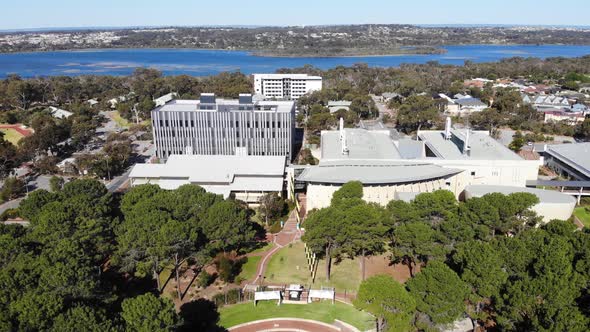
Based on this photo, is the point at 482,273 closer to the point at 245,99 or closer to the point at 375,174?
the point at 375,174

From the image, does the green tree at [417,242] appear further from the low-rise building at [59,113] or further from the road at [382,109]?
the low-rise building at [59,113]

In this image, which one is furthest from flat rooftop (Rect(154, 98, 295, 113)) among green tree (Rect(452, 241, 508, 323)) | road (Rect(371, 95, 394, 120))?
green tree (Rect(452, 241, 508, 323))

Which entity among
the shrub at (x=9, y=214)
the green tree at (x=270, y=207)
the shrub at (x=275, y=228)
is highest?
the green tree at (x=270, y=207)

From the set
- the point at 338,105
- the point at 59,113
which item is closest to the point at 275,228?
the point at 338,105

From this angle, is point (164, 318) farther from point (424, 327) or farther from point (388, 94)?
point (388, 94)

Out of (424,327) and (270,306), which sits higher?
(424,327)

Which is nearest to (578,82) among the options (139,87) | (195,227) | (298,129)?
(298,129)

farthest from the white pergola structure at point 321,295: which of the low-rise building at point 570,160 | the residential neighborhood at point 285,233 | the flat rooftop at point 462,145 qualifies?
the low-rise building at point 570,160
